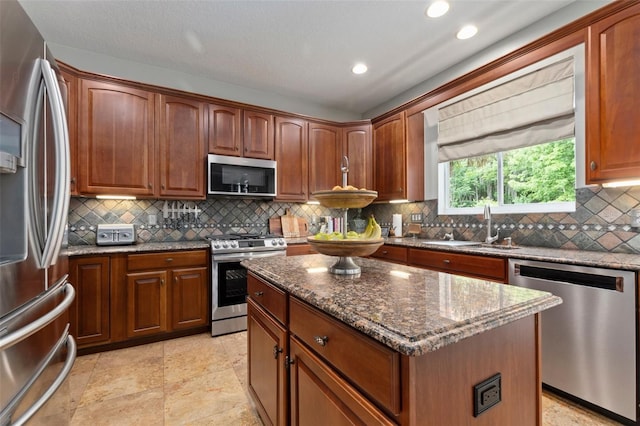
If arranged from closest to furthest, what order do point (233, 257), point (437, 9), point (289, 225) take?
point (437, 9), point (233, 257), point (289, 225)

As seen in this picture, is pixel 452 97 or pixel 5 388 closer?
pixel 5 388

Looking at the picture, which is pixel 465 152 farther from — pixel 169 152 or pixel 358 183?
pixel 169 152

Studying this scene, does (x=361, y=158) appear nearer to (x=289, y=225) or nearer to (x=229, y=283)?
(x=289, y=225)

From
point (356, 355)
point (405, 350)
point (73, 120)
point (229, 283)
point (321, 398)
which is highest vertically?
point (73, 120)

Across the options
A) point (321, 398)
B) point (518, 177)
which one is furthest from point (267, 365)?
point (518, 177)

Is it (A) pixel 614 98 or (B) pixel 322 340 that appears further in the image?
(A) pixel 614 98

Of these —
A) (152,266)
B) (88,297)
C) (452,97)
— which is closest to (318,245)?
(152,266)

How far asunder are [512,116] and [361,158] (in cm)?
188

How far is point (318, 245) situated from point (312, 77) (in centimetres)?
288

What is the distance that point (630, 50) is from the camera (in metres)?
1.77

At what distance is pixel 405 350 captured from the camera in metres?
0.60

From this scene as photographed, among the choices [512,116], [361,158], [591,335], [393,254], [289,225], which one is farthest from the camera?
[361,158]

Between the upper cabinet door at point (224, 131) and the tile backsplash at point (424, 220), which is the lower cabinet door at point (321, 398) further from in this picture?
the upper cabinet door at point (224, 131)

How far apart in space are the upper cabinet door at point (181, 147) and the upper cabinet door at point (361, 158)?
1.96 m
